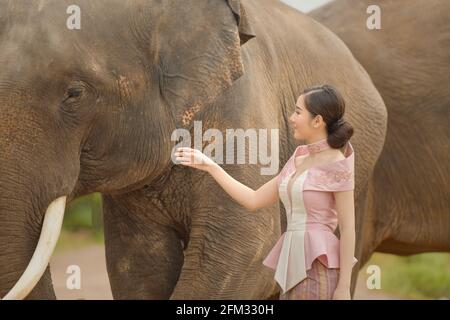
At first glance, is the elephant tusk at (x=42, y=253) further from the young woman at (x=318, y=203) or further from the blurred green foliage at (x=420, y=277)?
the blurred green foliage at (x=420, y=277)

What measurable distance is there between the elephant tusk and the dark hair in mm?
946

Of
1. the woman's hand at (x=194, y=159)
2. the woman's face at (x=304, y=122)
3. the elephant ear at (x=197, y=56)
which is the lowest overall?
the woman's hand at (x=194, y=159)

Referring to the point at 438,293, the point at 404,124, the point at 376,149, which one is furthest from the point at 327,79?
the point at 438,293

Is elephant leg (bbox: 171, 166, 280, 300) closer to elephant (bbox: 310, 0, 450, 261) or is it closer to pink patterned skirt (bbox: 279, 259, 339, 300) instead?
pink patterned skirt (bbox: 279, 259, 339, 300)

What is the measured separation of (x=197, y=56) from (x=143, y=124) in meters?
0.31

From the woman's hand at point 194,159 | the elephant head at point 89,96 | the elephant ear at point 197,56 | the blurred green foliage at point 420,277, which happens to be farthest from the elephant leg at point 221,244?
the blurred green foliage at point 420,277

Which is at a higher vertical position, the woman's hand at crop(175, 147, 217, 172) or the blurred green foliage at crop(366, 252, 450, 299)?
the woman's hand at crop(175, 147, 217, 172)

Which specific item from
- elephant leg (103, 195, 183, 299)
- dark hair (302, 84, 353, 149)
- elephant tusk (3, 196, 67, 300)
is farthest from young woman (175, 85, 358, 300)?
elephant leg (103, 195, 183, 299)

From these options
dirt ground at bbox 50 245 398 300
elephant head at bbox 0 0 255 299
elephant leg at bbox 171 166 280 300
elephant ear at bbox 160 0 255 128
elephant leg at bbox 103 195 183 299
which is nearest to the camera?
elephant head at bbox 0 0 255 299

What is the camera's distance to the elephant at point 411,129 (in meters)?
7.18

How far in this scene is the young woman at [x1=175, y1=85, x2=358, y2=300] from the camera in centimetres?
453

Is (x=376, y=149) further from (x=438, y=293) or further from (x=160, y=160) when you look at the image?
(x=438, y=293)

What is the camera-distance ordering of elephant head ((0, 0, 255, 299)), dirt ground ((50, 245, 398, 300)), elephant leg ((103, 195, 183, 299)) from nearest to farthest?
elephant head ((0, 0, 255, 299))
elephant leg ((103, 195, 183, 299))
dirt ground ((50, 245, 398, 300))

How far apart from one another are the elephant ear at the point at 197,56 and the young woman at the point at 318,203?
2.24 ft
